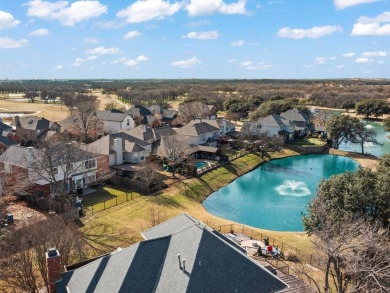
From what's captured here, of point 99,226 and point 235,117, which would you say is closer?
point 99,226

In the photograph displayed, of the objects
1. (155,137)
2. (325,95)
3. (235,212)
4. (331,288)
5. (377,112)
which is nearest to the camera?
(331,288)

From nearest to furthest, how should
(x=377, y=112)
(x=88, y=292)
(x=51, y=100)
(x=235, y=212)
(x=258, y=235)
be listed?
Result: (x=88, y=292) < (x=258, y=235) < (x=235, y=212) < (x=377, y=112) < (x=51, y=100)

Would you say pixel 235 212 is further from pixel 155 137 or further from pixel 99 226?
pixel 155 137

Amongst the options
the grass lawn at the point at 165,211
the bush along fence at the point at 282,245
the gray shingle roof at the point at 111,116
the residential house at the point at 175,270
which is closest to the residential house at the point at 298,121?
the grass lawn at the point at 165,211

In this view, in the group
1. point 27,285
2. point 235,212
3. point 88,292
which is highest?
point 88,292

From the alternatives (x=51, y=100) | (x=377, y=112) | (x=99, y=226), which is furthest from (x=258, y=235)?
(x=51, y=100)

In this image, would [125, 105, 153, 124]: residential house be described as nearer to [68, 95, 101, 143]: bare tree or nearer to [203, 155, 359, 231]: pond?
[68, 95, 101, 143]: bare tree
